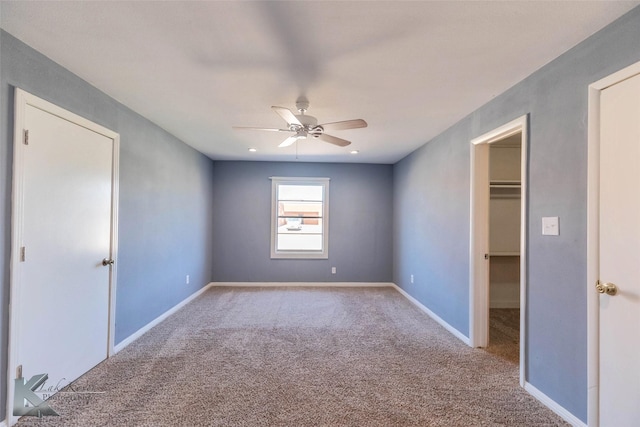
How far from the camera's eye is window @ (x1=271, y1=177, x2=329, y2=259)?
588 centimetres

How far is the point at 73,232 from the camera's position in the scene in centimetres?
233

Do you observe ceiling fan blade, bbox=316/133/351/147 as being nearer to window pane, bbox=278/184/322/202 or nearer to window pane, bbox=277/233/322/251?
window pane, bbox=278/184/322/202

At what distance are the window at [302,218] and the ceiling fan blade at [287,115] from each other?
330 cm

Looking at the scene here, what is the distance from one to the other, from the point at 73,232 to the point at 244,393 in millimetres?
1837

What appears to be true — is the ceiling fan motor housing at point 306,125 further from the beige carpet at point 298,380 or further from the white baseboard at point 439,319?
the white baseboard at point 439,319

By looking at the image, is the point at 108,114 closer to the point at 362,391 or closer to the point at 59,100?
the point at 59,100

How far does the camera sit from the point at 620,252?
1.62 metres

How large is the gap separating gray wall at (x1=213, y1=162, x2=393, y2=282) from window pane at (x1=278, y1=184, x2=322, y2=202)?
0.82ft

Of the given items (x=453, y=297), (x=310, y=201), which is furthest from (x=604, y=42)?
(x=310, y=201)

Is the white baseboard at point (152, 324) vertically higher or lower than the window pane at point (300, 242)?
lower

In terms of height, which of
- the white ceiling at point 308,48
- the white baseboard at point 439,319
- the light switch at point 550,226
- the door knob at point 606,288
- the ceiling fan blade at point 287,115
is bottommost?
the white baseboard at point 439,319

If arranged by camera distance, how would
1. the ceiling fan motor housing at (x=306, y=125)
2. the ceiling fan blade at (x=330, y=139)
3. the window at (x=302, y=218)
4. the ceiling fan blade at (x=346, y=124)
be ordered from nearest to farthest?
the ceiling fan blade at (x=346, y=124) < the ceiling fan motor housing at (x=306, y=125) < the ceiling fan blade at (x=330, y=139) < the window at (x=302, y=218)

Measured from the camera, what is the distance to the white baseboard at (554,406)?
1879 millimetres

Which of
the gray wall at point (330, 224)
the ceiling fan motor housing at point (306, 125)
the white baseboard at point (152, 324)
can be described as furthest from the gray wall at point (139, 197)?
the ceiling fan motor housing at point (306, 125)
